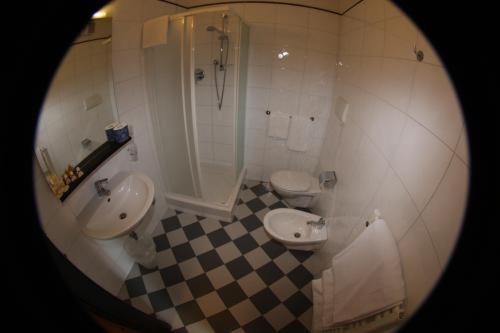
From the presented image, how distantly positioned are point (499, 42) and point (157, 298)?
1.97 meters

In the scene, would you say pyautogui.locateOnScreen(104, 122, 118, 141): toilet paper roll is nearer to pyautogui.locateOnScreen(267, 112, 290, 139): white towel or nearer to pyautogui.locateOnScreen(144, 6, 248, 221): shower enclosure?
pyautogui.locateOnScreen(144, 6, 248, 221): shower enclosure

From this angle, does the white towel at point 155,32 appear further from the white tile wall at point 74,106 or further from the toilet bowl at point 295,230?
the toilet bowl at point 295,230

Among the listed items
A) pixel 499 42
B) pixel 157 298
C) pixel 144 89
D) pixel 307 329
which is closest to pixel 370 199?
pixel 499 42

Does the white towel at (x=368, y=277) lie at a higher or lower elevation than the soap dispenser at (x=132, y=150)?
lower

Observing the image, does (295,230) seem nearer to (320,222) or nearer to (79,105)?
(320,222)

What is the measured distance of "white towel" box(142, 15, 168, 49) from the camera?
130 centimetres

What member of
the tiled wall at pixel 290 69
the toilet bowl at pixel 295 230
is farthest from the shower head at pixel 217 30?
the toilet bowl at pixel 295 230

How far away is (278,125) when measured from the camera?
2160 millimetres

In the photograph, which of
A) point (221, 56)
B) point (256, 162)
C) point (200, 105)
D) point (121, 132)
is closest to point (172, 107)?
point (121, 132)

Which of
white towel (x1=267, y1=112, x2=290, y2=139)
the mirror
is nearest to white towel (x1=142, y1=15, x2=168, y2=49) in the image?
the mirror

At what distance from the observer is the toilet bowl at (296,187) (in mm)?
1986

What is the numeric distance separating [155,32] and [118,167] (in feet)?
3.34

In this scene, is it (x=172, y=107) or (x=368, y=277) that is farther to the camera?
(x=172, y=107)

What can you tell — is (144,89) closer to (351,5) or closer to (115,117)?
(115,117)
